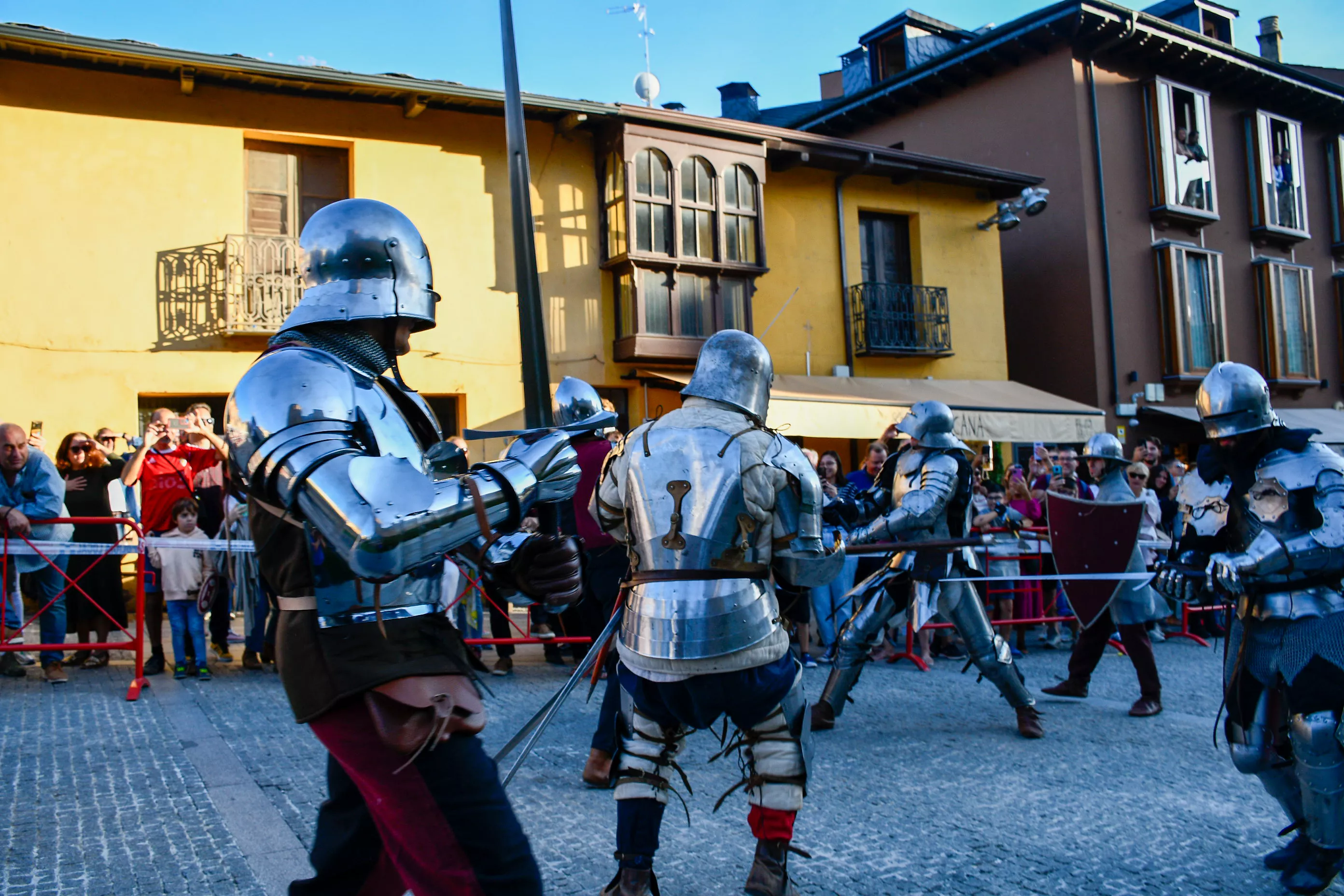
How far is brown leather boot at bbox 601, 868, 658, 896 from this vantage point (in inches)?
110

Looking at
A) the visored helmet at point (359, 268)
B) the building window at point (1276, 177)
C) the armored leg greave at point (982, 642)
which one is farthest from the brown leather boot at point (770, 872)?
the building window at point (1276, 177)

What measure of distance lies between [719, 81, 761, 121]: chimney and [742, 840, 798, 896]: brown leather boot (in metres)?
20.0

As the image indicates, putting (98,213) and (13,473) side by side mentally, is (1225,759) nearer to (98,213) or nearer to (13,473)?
(13,473)

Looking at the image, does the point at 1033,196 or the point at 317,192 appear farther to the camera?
the point at 1033,196

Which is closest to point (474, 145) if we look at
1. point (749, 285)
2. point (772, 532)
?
point (749, 285)

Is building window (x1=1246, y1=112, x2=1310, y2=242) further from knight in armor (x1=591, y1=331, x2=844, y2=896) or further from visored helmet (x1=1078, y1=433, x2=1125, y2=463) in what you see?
knight in armor (x1=591, y1=331, x2=844, y2=896)

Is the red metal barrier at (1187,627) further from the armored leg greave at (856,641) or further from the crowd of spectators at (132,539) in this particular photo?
the crowd of spectators at (132,539)

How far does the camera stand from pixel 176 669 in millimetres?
6539

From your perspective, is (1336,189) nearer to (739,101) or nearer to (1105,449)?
(739,101)

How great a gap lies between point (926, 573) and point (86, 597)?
525 centimetres

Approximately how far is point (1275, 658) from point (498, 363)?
9.54 metres

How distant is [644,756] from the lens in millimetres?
2926

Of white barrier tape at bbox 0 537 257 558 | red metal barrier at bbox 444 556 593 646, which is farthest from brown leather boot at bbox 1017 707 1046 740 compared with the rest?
white barrier tape at bbox 0 537 257 558

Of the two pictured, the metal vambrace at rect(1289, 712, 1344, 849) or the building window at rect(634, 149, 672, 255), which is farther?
the building window at rect(634, 149, 672, 255)
